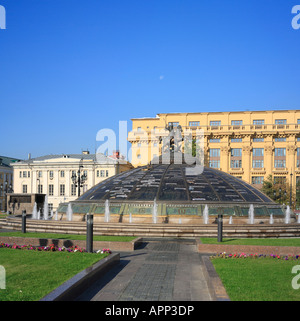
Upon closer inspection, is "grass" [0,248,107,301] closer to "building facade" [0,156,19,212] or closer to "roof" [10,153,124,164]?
"roof" [10,153,124,164]

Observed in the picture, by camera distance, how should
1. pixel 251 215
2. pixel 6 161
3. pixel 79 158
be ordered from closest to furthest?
pixel 251 215 → pixel 79 158 → pixel 6 161

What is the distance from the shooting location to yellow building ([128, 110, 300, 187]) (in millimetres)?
51375

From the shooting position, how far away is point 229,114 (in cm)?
5500

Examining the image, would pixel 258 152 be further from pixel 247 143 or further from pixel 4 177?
pixel 4 177

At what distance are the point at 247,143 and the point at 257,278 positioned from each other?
47326 mm

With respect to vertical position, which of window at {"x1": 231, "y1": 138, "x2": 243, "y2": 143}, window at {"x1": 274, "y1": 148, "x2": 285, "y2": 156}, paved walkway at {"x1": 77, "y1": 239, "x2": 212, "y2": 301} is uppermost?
window at {"x1": 231, "y1": 138, "x2": 243, "y2": 143}

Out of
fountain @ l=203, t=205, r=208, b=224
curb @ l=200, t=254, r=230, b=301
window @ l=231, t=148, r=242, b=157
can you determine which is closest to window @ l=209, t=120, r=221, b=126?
window @ l=231, t=148, r=242, b=157

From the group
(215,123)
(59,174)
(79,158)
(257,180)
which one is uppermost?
(215,123)

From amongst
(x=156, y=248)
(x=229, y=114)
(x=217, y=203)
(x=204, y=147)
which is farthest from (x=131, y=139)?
(x=156, y=248)

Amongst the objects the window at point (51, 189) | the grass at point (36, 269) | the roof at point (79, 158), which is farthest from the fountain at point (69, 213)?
the window at point (51, 189)

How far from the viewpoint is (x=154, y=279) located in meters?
7.71

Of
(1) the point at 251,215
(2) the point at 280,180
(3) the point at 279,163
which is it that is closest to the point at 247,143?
(3) the point at 279,163

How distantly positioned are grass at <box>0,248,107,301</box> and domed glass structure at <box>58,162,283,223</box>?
647 centimetres
